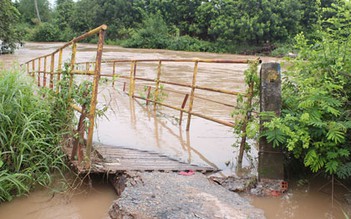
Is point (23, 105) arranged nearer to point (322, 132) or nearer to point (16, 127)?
point (16, 127)

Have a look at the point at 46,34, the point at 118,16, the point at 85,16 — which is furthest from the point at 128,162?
the point at 46,34

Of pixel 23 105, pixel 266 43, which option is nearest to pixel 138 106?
pixel 23 105

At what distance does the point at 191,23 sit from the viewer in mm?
36906

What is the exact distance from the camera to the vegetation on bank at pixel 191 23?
29.6 m

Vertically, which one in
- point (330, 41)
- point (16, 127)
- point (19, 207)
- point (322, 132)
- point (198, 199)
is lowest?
point (19, 207)

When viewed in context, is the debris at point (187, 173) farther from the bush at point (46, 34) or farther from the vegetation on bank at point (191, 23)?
the bush at point (46, 34)

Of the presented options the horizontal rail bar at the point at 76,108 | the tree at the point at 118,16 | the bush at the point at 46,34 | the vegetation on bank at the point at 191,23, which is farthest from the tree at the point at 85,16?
the horizontal rail bar at the point at 76,108

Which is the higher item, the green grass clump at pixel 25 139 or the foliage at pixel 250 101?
the foliage at pixel 250 101

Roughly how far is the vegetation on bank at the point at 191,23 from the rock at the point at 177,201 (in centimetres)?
2168

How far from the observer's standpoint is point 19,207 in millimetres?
3273

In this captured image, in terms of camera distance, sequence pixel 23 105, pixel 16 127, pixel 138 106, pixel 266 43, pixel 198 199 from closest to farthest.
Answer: pixel 198 199 → pixel 16 127 → pixel 23 105 → pixel 138 106 → pixel 266 43

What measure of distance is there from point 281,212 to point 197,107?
5160 mm

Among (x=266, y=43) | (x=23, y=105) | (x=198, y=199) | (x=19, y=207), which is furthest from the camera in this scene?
(x=266, y=43)

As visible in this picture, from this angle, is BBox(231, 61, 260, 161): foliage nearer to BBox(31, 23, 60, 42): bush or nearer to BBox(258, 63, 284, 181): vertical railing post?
BBox(258, 63, 284, 181): vertical railing post
